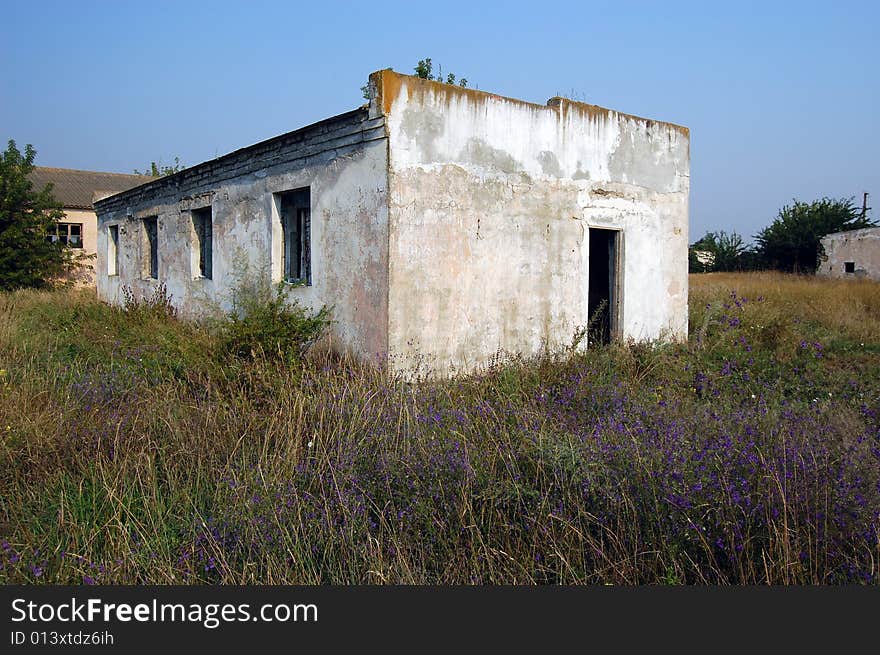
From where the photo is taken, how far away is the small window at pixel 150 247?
14242mm

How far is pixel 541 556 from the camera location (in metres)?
3.29

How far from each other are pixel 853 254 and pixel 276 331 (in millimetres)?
26273

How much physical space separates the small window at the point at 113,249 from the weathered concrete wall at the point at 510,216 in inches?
467

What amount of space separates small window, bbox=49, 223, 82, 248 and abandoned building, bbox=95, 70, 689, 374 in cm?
1677

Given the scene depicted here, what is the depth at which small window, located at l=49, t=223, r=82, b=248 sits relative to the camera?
25.0 m

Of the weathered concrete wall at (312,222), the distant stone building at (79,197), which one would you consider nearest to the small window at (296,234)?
the weathered concrete wall at (312,222)

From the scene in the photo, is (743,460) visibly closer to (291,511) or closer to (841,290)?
(291,511)

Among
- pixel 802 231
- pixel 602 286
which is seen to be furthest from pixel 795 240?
pixel 602 286

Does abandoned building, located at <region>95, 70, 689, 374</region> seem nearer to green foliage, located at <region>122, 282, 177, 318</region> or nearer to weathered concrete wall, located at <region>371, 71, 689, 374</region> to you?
weathered concrete wall, located at <region>371, 71, 689, 374</region>

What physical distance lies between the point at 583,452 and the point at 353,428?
1615mm

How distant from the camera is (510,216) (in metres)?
8.38

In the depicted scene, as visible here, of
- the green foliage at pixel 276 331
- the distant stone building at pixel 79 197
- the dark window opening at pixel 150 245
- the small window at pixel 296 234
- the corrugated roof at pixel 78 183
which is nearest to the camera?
the green foliage at pixel 276 331

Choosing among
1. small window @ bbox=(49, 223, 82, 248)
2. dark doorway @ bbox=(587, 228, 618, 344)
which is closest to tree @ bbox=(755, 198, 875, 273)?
dark doorway @ bbox=(587, 228, 618, 344)

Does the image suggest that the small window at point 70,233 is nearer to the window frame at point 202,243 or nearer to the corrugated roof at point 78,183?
the corrugated roof at point 78,183
